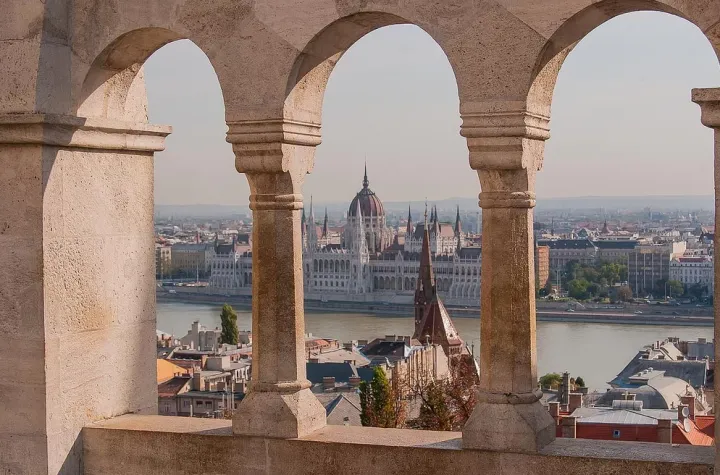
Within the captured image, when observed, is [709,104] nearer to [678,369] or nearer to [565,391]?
[565,391]

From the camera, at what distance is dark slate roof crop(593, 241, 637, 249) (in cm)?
9415

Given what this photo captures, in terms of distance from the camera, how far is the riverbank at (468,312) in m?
65.5

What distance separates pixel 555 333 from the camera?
58219 mm

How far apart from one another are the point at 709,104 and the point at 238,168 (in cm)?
142

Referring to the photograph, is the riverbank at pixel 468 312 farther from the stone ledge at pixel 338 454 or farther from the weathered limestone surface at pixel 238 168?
the stone ledge at pixel 338 454

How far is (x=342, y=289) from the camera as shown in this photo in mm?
89375

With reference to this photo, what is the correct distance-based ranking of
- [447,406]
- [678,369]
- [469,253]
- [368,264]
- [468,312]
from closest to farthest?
[447,406]
[678,369]
[468,312]
[469,253]
[368,264]

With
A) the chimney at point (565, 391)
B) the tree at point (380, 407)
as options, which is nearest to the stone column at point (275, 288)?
the tree at point (380, 407)

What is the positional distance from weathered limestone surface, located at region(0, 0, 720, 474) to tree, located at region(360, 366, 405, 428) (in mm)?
19878

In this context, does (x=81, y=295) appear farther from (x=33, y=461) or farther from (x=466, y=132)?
(x=466, y=132)

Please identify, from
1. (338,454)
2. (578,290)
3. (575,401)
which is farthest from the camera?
(578,290)

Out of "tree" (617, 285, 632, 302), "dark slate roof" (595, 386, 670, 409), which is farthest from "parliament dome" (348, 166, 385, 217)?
"dark slate roof" (595, 386, 670, 409)

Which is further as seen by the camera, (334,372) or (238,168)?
(334,372)

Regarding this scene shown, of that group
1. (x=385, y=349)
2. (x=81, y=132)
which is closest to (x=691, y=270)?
(x=385, y=349)
